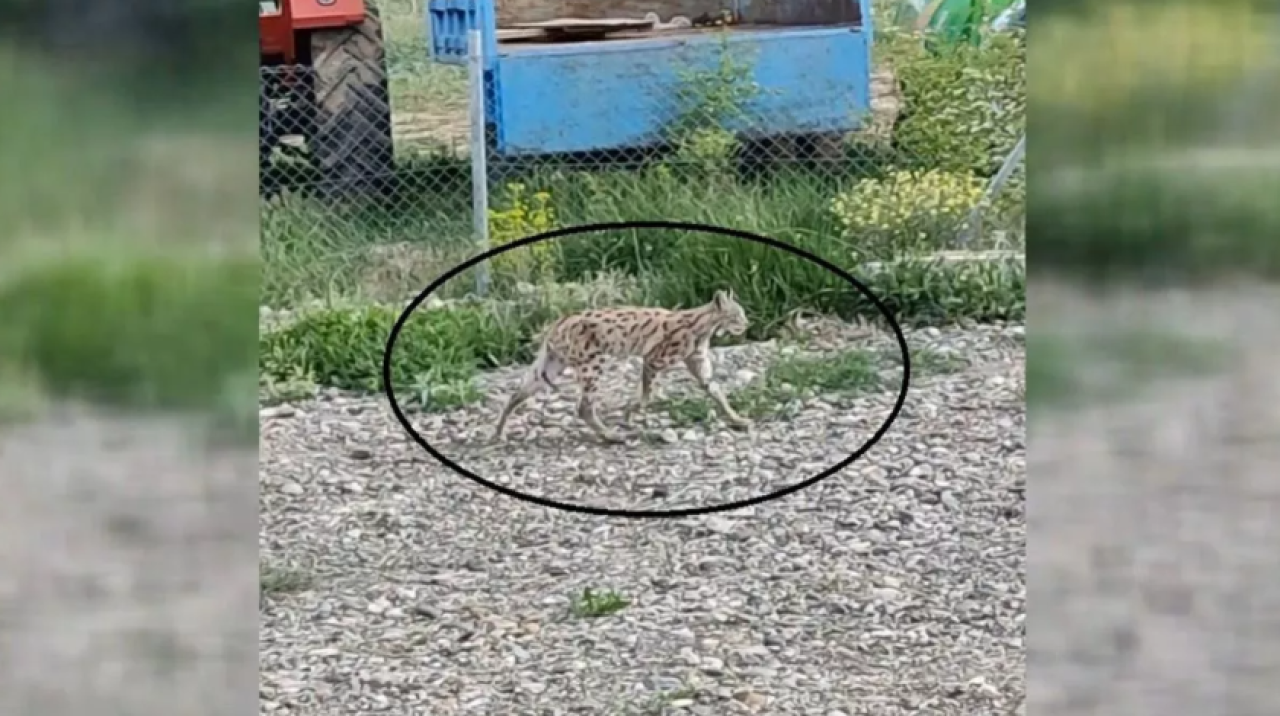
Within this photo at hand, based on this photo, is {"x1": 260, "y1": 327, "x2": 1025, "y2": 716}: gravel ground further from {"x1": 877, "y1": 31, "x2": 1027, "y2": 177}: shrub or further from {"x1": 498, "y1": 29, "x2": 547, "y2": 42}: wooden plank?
{"x1": 498, "y1": 29, "x2": 547, "y2": 42}: wooden plank

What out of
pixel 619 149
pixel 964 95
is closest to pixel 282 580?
pixel 619 149

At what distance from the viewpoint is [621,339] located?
140 cm

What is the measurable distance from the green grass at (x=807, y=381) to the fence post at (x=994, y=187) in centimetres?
13

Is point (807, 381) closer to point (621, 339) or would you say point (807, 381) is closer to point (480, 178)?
point (621, 339)

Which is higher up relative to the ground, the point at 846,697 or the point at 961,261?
the point at 961,261

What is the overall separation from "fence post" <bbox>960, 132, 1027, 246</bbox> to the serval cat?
25 centimetres

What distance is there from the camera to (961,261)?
4.59ft
